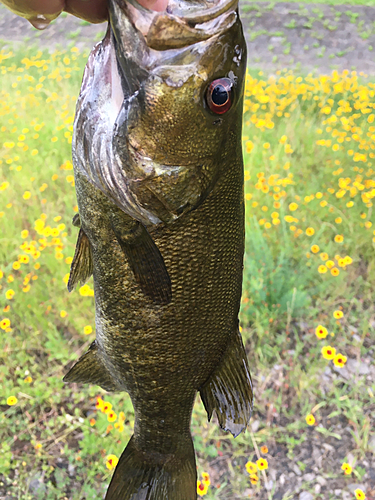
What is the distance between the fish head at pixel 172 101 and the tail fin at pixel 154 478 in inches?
31.0

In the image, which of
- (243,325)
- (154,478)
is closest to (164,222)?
(154,478)

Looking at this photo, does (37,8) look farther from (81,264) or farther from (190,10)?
(81,264)

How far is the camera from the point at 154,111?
77 centimetres

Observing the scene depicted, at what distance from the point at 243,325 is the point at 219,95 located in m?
1.84

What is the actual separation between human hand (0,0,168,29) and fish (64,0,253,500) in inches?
4.1

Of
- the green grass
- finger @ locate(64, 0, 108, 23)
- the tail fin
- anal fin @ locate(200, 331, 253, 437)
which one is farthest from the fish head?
the green grass

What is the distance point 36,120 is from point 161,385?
10.6 feet

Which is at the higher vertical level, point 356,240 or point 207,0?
point 207,0

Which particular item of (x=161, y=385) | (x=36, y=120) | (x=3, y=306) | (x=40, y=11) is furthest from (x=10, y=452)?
(x=36, y=120)

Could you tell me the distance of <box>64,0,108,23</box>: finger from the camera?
873 millimetres

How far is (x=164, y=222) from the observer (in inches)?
35.1

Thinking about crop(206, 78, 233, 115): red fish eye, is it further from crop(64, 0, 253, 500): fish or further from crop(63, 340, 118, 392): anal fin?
crop(63, 340, 118, 392): anal fin

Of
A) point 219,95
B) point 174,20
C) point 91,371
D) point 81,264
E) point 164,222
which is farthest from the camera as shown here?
point 91,371

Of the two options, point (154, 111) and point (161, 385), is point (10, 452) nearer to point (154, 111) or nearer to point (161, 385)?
point (161, 385)
